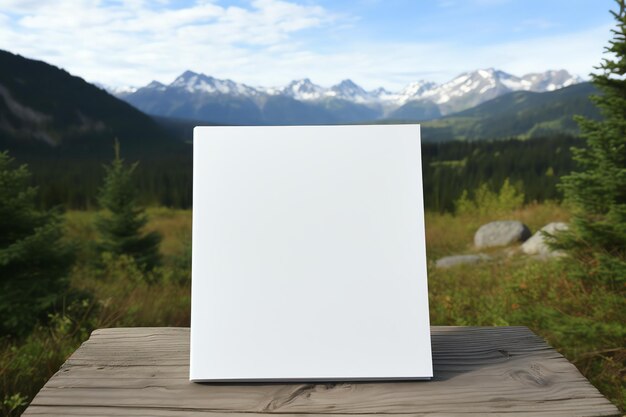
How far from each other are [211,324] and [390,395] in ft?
1.23

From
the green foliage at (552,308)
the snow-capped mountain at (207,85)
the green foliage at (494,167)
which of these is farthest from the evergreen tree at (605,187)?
the snow-capped mountain at (207,85)

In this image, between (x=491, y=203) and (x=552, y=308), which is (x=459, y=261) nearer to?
(x=552, y=308)

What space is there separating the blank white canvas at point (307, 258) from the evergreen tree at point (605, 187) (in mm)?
3372

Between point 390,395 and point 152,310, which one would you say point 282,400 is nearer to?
point 390,395

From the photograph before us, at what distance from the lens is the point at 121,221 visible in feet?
30.9

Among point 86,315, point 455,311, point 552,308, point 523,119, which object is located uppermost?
point 523,119

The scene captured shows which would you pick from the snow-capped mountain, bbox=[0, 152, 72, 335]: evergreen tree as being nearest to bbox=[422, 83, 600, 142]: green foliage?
bbox=[0, 152, 72, 335]: evergreen tree

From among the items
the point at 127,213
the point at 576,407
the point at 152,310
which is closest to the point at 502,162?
the point at 127,213

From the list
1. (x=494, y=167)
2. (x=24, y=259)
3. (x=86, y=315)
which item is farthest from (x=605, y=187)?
(x=494, y=167)

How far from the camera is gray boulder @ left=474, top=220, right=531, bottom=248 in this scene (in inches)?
518

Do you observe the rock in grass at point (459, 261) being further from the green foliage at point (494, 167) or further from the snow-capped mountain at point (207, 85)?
the snow-capped mountain at point (207, 85)

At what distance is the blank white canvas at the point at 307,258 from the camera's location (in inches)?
39.6

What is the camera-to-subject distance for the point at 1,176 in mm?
4559

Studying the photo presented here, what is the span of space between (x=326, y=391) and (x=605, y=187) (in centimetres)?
379
